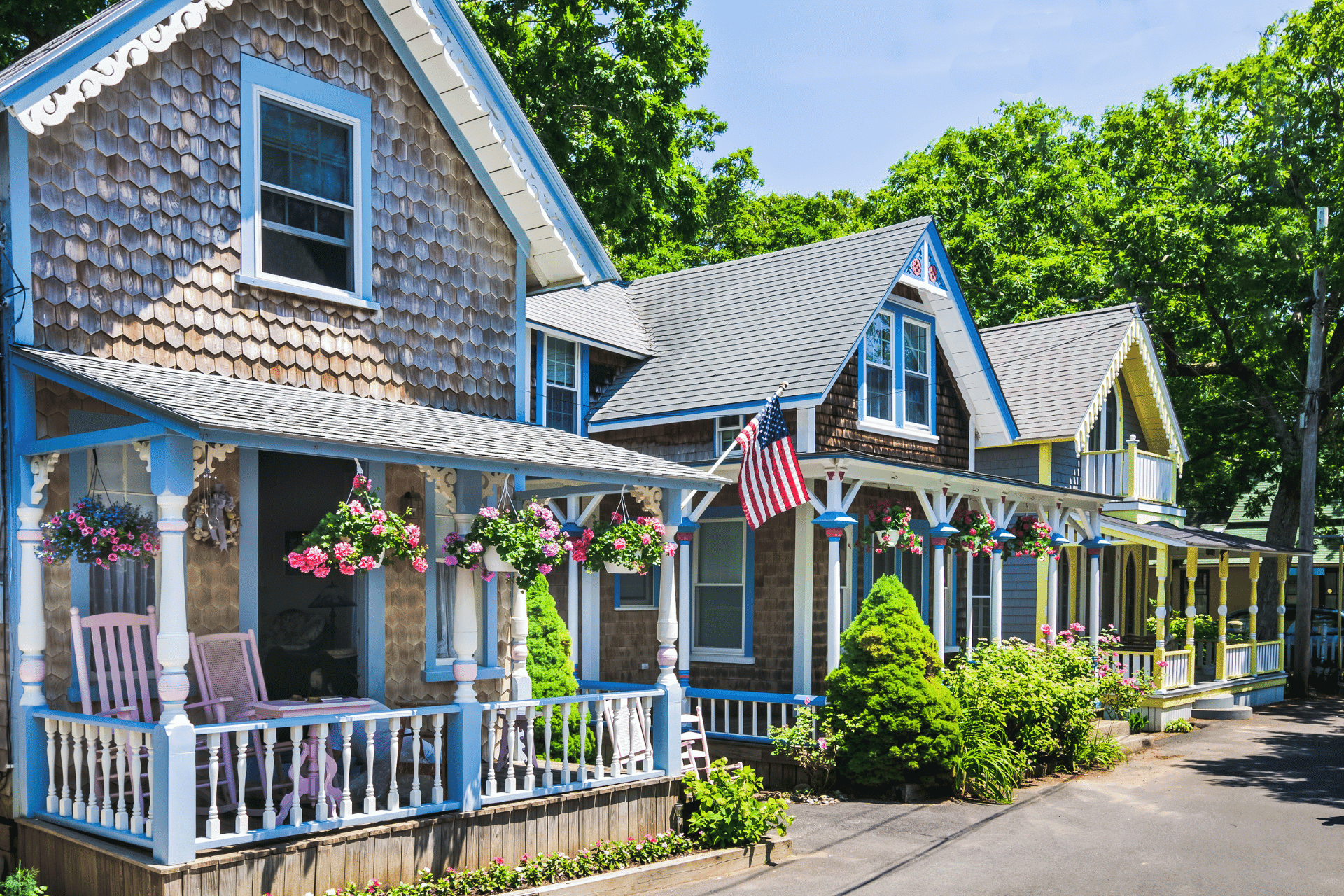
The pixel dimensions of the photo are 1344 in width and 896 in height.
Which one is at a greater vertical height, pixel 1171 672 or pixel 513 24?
pixel 513 24

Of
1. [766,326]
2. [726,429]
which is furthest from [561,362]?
[766,326]

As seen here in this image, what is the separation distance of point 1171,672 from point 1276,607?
A: 290 inches

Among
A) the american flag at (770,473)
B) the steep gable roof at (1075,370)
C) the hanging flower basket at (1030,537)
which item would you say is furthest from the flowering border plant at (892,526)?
the steep gable roof at (1075,370)

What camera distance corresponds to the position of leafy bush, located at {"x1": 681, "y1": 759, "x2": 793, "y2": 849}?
32.8 ft

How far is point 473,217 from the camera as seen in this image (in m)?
11.0

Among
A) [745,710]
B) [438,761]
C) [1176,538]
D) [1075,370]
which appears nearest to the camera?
[438,761]

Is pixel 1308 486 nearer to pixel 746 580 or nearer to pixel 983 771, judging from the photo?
pixel 746 580

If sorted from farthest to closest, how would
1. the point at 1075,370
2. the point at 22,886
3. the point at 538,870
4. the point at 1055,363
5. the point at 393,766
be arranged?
the point at 1055,363, the point at 1075,370, the point at 538,870, the point at 393,766, the point at 22,886

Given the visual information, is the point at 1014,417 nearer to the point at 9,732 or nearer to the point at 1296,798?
the point at 1296,798

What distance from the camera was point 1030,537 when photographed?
1698 centimetres

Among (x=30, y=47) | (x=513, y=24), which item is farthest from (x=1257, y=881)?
(x=30, y=47)

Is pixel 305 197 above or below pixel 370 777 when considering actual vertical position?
above

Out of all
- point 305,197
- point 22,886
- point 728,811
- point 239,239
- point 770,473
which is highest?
point 305,197

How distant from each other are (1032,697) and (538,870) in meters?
7.40
